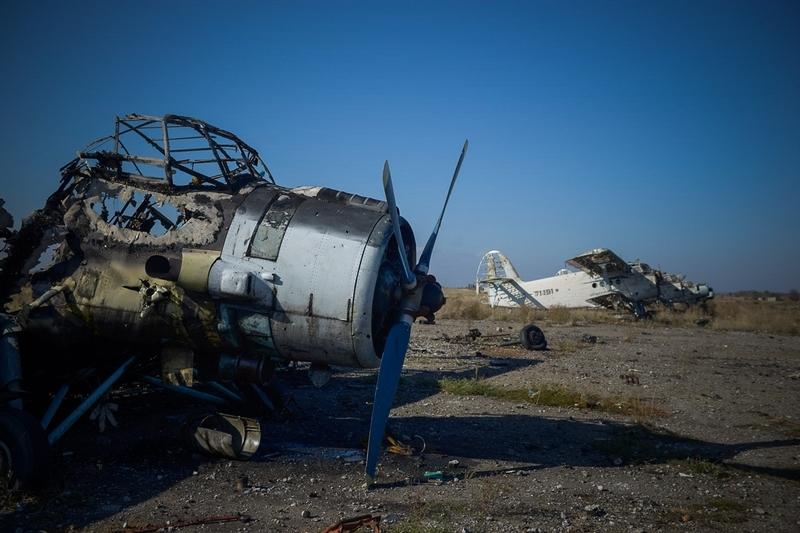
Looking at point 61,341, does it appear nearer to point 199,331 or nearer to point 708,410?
point 199,331

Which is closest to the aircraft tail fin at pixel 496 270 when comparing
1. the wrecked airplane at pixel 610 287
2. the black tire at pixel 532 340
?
the wrecked airplane at pixel 610 287

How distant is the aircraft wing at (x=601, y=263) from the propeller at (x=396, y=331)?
25.5 m

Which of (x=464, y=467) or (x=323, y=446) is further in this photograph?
(x=323, y=446)

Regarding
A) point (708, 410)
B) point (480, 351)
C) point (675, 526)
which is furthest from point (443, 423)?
point (480, 351)

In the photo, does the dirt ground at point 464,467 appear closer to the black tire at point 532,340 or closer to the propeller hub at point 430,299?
the propeller hub at point 430,299

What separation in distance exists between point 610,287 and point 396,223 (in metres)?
28.5

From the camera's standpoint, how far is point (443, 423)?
317 inches

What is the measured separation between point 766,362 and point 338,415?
14.7 meters

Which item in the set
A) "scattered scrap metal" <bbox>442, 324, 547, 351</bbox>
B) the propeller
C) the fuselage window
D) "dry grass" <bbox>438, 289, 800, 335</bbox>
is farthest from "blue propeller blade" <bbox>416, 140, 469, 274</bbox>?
"dry grass" <bbox>438, 289, 800, 335</bbox>

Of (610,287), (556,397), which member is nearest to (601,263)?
(610,287)

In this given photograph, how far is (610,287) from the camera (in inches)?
1196

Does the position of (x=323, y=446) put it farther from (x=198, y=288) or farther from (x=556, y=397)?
(x=556, y=397)

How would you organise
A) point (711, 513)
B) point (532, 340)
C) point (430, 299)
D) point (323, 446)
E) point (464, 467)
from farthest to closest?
1. point (532, 340)
2. point (323, 446)
3. point (464, 467)
4. point (430, 299)
5. point (711, 513)

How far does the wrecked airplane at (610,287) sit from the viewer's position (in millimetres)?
29458
